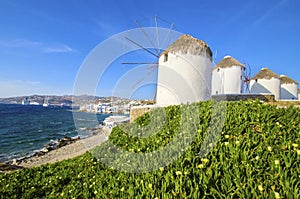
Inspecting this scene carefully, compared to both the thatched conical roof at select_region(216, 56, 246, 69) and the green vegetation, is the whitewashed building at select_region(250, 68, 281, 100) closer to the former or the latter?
the thatched conical roof at select_region(216, 56, 246, 69)

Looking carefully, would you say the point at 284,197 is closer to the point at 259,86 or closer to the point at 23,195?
the point at 23,195

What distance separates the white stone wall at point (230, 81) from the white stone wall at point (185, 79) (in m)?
9.58

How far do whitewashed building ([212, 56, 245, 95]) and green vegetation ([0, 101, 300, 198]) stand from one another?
60.9ft

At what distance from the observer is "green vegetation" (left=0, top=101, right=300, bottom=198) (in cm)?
222

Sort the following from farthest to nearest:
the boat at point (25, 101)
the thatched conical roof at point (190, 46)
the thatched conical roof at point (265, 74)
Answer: the boat at point (25, 101)
the thatched conical roof at point (265, 74)
the thatched conical roof at point (190, 46)

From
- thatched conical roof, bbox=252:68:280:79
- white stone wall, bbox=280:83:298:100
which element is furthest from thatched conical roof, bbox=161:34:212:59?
white stone wall, bbox=280:83:298:100

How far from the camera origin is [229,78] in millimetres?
22172

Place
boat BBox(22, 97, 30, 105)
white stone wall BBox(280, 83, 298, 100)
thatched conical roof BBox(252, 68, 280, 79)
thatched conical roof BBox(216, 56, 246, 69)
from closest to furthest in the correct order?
thatched conical roof BBox(216, 56, 246, 69) → thatched conical roof BBox(252, 68, 280, 79) → white stone wall BBox(280, 83, 298, 100) → boat BBox(22, 97, 30, 105)

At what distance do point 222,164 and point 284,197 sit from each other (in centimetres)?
88

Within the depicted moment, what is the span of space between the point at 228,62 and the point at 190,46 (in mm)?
12066

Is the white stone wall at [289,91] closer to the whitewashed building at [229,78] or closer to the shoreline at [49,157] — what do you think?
the whitewashed building at [229,78]

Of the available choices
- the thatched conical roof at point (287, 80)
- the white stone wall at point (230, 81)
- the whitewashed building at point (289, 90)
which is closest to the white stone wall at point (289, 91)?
the whitewashed building at point (289, 90)

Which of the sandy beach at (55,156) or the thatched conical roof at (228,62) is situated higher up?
the thatched conical roof at (228,62)

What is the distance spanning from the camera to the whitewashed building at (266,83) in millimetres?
23859
